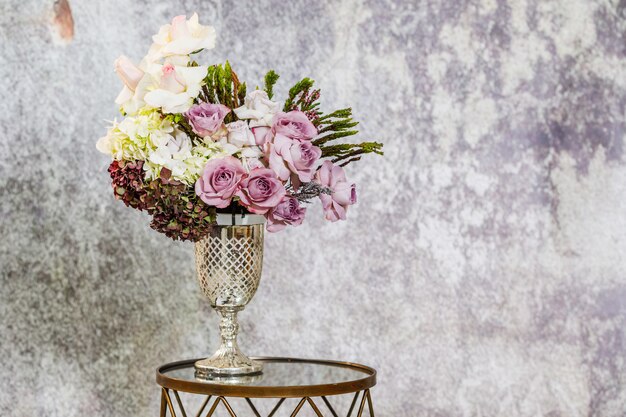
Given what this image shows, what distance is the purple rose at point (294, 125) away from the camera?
1.57 meters

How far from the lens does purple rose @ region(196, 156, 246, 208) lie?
5.04ft

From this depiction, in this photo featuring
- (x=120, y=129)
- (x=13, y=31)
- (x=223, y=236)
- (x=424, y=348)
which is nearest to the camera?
(x=120, y=129)

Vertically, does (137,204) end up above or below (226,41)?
below

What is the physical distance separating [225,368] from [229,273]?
178 millimetres

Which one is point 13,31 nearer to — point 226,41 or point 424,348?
point 226,41

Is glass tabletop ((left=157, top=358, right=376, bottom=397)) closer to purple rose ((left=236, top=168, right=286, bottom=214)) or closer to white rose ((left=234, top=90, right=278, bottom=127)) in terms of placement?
purple rose ((left=236, top=168, right=286, bottom=214))

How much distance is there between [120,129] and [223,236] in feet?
0.92

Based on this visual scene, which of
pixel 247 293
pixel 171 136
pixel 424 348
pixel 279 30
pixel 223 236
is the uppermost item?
pixel 279 30

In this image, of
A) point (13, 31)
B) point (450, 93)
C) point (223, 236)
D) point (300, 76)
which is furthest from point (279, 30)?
point (223, 236)

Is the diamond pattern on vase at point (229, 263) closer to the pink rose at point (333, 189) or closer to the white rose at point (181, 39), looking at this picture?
the pink rose at point (333, 189)

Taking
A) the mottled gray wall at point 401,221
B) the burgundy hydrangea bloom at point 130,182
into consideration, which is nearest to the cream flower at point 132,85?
the burgundy hydrangea bloom at point 130,182

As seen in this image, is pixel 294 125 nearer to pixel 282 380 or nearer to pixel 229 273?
pixel 229 273

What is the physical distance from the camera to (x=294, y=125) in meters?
1.58

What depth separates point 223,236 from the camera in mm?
1679
